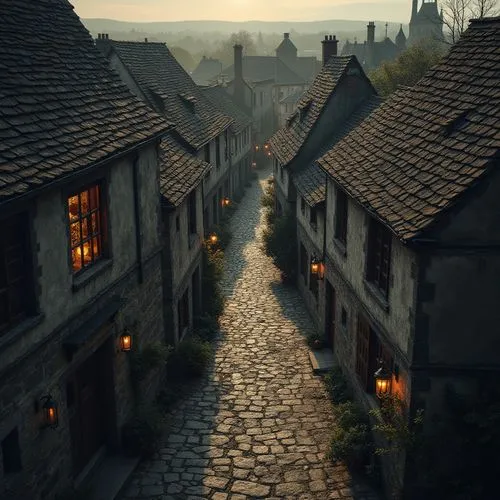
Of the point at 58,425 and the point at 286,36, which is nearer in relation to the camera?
the point at 58,425

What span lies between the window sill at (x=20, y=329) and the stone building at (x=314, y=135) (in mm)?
12816

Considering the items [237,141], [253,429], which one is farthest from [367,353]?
[237,141]

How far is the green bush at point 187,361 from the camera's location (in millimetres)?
15898

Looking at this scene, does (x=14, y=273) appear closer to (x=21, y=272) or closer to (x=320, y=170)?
(x=21, y=272)

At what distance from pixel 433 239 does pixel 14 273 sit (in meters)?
6.33

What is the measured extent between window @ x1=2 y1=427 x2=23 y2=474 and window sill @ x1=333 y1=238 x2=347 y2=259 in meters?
9.21

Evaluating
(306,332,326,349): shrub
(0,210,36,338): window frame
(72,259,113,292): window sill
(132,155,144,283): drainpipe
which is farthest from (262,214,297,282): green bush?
(0,210,36,338): window frame

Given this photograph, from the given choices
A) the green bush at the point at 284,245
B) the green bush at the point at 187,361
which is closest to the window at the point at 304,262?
the green bush at the point at 284,245

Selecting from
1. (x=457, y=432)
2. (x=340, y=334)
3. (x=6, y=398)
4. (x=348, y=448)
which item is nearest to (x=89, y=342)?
(x=6, y=398)

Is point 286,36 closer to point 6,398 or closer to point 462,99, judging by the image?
point 462,99

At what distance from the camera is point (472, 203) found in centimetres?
914

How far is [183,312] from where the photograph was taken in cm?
1773

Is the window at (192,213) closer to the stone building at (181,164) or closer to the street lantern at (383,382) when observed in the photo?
the stone building at (181,164)

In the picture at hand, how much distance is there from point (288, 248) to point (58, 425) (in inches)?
638
